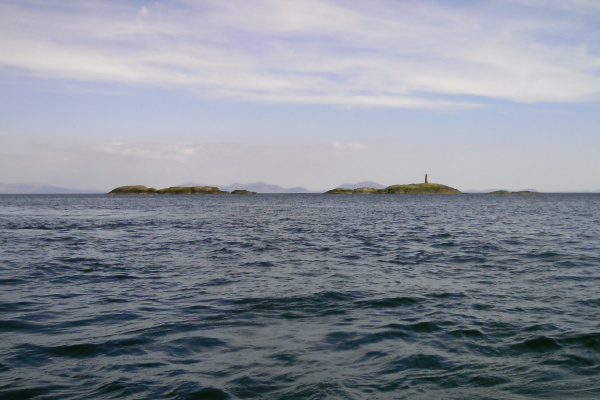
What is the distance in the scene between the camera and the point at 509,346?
1020 cm

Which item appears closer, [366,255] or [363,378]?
[363,378]

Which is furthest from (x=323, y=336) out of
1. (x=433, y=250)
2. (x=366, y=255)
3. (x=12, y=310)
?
(x=433, y=250)

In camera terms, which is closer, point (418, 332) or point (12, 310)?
point (418, 332)

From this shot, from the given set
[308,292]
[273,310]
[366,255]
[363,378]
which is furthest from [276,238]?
[363,378]

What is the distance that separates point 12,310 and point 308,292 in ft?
29.1

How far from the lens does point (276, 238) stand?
33.7 m

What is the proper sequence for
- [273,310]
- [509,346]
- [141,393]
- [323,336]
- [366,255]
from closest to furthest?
[141,393]
[509,346]
[323,336]
[273,310]
[366,255]

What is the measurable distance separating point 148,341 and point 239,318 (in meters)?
2.65

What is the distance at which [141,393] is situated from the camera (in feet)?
25.6

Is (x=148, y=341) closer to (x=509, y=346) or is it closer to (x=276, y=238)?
(x=509, y=346)

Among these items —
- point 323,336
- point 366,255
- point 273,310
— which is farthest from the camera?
point 366,255

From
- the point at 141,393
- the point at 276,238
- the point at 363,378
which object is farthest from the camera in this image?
the point at 276,238

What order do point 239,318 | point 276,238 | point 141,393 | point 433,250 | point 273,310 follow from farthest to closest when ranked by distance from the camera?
point 276,238 → point 433,250 → point 273,310 → point 239,318 → point 141,393

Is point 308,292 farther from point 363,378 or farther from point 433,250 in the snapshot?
point 433,250
